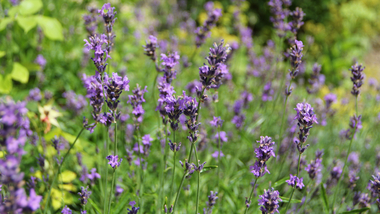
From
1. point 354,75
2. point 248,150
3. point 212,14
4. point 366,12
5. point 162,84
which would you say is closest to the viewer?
point 162,84

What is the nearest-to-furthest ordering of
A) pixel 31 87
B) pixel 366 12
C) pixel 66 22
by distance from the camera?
A: pixel 31 87 < pixel 66 22 < pixel 366 12

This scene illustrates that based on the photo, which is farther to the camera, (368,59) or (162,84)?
(368,59)

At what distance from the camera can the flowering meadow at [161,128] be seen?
1.59 metres

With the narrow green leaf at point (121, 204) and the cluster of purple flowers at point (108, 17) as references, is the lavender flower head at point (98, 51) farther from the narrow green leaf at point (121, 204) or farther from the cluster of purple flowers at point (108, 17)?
the narrow green leaf at point (121, 204)

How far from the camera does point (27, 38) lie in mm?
4277

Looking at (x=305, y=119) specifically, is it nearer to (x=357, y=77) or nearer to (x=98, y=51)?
(x=357, y=77)

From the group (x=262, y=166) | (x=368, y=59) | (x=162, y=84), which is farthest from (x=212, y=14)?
(x=368, y=59)

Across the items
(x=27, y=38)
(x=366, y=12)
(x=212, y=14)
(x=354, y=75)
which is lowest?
(x=354, y=75)

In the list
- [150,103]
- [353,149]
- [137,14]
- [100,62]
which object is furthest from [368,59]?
[100,62]

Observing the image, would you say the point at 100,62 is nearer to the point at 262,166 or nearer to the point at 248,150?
the point at 262,166

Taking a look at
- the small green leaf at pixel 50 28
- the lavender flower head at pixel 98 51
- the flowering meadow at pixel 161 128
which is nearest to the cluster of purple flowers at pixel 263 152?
the flowering meadow at pixel 161 128

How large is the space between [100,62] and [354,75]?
1.79 meters

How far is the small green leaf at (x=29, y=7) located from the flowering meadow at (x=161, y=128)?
0.01m

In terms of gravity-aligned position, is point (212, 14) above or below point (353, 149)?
above
